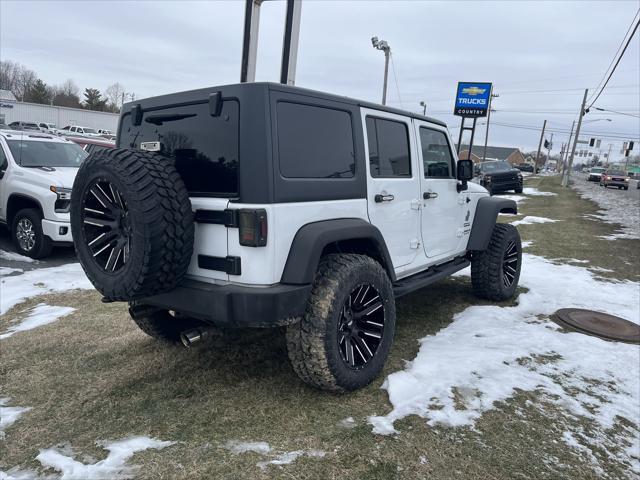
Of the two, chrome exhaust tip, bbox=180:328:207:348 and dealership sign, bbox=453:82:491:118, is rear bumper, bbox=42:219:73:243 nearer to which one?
chrome exhaust tip, bbox=180:328:207:348

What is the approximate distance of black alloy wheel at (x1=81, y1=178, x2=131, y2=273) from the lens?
271 centimetres

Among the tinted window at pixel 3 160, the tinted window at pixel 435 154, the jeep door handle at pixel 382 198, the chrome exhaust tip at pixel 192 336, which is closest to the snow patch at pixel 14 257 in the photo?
the tinted window at pixel 3 160

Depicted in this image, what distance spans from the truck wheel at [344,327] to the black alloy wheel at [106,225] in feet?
3.78

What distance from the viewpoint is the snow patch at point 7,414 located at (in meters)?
2.86

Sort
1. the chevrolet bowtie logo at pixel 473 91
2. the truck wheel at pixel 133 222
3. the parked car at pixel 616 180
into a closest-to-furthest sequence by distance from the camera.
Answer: the truck wheel at pixel 133 222, the chevrolet bowtie logo at pixel 473 91, the parked car at pixel 616 180

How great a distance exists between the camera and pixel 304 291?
276 centimetres

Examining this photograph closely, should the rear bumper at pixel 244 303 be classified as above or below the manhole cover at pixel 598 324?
above

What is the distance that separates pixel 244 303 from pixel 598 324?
13.0 ft

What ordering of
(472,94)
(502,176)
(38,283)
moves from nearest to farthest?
(38,283)
(502,176)
(472,94)

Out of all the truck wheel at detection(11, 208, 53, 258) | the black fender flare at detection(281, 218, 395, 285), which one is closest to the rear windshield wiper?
the black fender flare at detection(281, 218, 395, 285)

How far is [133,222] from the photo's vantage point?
254 cm

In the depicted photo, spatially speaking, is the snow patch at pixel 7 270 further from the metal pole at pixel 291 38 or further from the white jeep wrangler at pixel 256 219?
the metal pole at pixel 291 38

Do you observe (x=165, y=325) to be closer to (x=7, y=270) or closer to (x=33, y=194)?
(x=7, y=270)

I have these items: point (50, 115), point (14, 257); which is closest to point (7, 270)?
point (14, 257)
